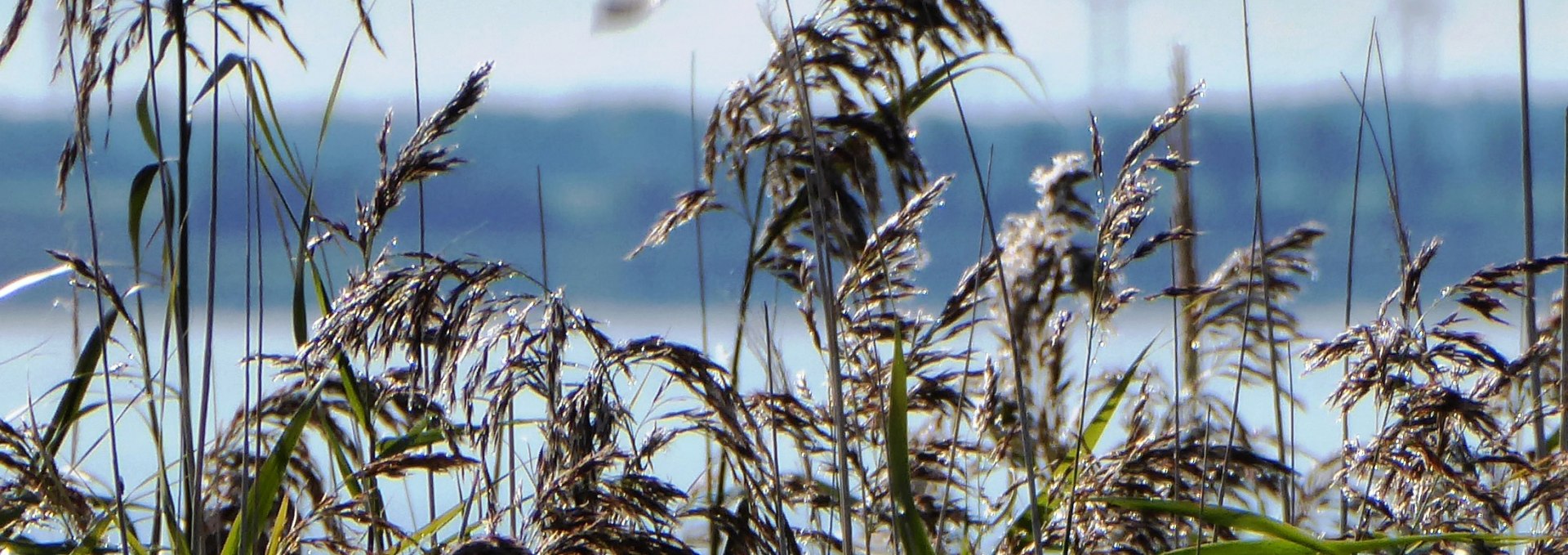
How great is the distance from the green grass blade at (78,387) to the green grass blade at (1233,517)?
102cm

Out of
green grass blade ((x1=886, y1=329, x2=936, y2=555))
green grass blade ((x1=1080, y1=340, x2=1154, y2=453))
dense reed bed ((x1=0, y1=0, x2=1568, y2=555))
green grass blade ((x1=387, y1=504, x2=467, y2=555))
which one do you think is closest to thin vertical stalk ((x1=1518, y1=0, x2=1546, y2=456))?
dense reed bed ((x1=0, y1=0, x2=1568, y2=555))

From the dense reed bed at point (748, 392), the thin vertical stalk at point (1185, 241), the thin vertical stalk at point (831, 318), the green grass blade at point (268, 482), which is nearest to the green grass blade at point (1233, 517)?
the dense reed bed at point (748, 392)

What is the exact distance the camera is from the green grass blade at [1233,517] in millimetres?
1232

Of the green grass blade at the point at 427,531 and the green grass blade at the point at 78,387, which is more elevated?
the green grass blade at the point at 78,387

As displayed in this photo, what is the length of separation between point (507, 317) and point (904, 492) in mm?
410

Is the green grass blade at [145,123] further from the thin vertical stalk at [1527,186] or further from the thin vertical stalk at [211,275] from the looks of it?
the thin vertical stalk at [1527,186]

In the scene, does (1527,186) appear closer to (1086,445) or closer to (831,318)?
(1086,445)

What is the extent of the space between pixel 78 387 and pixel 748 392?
72cm

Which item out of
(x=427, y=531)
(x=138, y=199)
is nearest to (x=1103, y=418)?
(x=427, y=531)

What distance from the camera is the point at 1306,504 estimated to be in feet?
6.73

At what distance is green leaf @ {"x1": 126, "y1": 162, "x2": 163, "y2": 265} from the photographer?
1.48 meters

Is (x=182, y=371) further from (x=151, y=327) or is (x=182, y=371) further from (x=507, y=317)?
(x=151, y=327)

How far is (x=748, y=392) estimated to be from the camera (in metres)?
1.55

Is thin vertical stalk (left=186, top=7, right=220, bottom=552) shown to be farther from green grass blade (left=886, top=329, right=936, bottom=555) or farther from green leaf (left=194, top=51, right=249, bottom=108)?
green grass blade (left=886, top=329, right=936, bottom=555)
